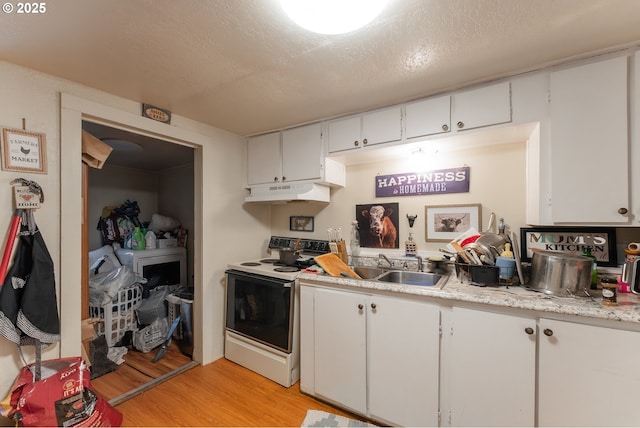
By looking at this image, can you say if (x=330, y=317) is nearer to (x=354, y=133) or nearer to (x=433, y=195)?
(x=433, y=195)

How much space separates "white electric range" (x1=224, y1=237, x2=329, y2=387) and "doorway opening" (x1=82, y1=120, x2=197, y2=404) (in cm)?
48

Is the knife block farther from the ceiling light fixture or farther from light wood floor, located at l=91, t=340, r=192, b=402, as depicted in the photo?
light wood floor, located at l=91, t=340, r=192, b=402

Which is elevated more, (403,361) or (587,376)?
(587,376)

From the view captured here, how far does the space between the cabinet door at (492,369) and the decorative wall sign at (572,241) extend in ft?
2.30

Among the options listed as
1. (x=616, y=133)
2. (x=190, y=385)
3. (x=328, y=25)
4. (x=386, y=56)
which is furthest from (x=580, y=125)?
(x=190, y=385)

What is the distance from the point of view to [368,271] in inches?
85.7

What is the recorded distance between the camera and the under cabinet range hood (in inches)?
89.9

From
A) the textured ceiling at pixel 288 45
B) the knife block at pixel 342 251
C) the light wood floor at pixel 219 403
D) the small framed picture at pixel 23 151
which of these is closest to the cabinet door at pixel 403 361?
the light wood floor at pixel 219 403

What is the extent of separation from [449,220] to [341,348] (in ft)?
4.14

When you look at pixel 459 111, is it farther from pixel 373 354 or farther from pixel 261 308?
pixel 261 308

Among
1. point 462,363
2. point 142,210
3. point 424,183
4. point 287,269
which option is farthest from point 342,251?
point 142,210

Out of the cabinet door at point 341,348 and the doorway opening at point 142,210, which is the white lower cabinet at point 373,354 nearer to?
the cabinet door at point 341,348

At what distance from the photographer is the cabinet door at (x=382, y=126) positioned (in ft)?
6.41
